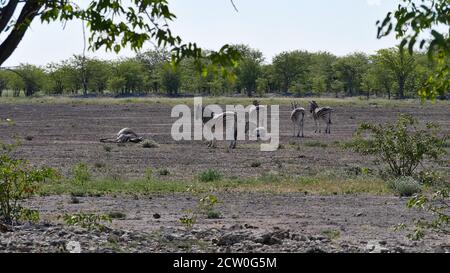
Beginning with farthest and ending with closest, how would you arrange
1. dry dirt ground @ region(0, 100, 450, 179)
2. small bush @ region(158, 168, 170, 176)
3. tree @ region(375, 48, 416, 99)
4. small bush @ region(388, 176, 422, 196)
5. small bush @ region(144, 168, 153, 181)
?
tree @ region(375, 48, 416, 99) < dry dirt ground @ region(0, 100, 450, 179) < small bush @ region(158, 168, 170, 176) < small bush @ region(144, 168, 153, 181) < small bush @ region(388, 176, 422, 196)

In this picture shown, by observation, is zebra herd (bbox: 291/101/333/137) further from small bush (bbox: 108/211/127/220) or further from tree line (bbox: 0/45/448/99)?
tree line (bbox: 0/45/448/99)

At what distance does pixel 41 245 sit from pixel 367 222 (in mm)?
6025

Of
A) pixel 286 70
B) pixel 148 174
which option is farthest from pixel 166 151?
pixel 286 70

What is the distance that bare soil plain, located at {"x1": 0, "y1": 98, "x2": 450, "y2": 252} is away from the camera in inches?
431

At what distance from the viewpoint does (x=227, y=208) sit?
618 inches

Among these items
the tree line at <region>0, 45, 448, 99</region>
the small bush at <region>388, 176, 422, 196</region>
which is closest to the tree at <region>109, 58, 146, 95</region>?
the tree line at <region>0, 45, 448, 99</region>

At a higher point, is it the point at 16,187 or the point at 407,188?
the point at 16,187

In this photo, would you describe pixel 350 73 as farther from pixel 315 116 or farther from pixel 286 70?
pixel 315 116

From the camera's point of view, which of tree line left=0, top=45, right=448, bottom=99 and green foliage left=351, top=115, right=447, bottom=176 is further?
tree line left=0, top=45, right=448, bottom=99

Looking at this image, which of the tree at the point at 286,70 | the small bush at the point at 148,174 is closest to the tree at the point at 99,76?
the tree at the point at 286,70

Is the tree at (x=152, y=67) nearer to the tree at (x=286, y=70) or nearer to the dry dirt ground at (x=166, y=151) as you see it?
the tree at (x=286, y=70)

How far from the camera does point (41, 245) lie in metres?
10.4

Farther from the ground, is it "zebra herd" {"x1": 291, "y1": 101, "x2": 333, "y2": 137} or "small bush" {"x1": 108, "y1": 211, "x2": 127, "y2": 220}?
"zebra herd" {"x1": 291, "y1": 101, "x2": 333, "y2": 137}
